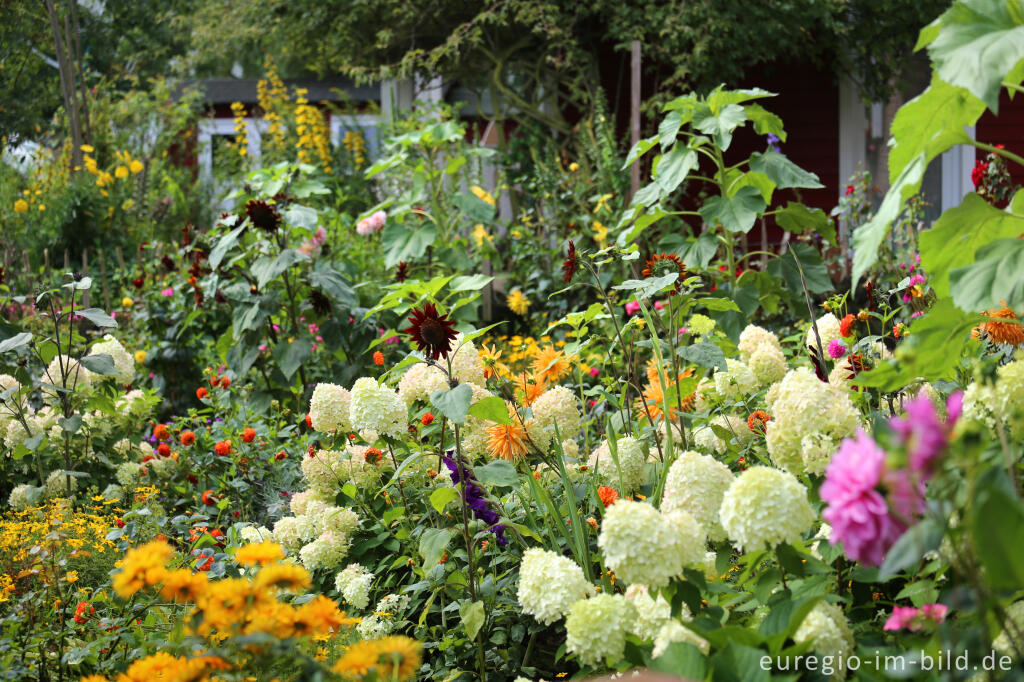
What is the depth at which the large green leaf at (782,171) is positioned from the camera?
2668 millimetres

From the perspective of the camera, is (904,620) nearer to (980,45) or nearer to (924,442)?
(924,442)

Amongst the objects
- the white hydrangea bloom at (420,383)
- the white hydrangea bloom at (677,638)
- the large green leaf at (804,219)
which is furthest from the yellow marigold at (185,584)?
the large green leaf at (804,219)

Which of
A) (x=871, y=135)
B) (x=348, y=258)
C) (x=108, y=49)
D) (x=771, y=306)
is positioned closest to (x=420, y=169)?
(x=348, y=258)

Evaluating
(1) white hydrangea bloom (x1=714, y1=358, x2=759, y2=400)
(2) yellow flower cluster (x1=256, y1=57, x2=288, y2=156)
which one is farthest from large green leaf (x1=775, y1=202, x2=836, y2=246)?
(2) yellow flower cluster (x1=256, y1=57, x2=288, y2=156)

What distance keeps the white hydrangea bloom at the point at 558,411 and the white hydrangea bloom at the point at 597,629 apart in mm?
714

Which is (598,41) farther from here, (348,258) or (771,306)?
(771,306)

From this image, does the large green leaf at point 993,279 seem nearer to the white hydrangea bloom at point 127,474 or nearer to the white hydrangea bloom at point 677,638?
the white hydrangea bloom at point 677,638

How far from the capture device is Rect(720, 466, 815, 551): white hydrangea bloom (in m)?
1.04

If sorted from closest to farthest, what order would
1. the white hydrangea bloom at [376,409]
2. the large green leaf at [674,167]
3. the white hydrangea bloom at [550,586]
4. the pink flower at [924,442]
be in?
the pink flower at [924,442] < the white hydrangea bloom at [550,586] < the white hydrangea bloom at [376,409] < the large green leaf at [674,167]

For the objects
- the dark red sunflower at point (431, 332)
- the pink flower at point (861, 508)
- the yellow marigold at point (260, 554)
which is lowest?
the yellow marigold at point (260, 554)

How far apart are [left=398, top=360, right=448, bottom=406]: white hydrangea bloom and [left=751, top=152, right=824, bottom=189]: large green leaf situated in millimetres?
1460

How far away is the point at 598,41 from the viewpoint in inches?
302

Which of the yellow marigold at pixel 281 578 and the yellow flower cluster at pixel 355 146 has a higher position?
the yellow flower cluster at pixel 355 146

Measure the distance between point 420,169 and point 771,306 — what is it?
7.03 ft
